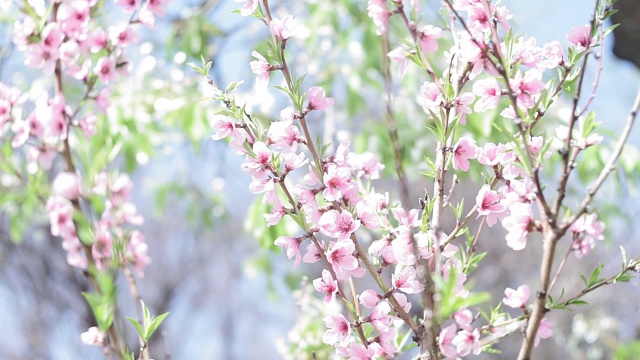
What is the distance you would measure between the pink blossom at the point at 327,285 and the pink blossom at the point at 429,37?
0.80 ft

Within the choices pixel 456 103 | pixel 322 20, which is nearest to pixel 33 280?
pixel 322 20

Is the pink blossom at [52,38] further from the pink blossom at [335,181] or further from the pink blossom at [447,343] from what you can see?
the pink blossom at [447,343]

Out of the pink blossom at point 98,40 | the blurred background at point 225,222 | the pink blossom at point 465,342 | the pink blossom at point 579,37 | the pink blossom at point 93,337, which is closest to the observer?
the pink blossom at point 465,342

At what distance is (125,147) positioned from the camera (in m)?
1.88

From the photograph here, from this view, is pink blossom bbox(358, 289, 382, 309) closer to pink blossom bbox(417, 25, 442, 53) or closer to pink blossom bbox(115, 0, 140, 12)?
pink blossom bbox(417, 25, 442, 53)

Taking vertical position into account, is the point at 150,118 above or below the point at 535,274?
above

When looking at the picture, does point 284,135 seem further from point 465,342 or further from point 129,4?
point 129,4

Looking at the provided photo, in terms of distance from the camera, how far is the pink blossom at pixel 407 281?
0.55m

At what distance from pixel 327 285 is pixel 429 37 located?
0.27 meters

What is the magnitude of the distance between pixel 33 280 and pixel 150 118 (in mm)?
4618

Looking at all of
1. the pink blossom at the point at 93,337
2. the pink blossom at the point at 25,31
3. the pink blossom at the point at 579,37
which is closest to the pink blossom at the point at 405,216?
the pink blossom at the point at 579,37

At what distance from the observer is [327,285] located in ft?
1.89

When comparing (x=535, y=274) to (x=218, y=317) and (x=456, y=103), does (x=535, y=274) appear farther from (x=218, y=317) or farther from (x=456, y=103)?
(x=456, y=103)

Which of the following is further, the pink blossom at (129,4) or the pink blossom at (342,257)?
the pink blossom at (129,4)
